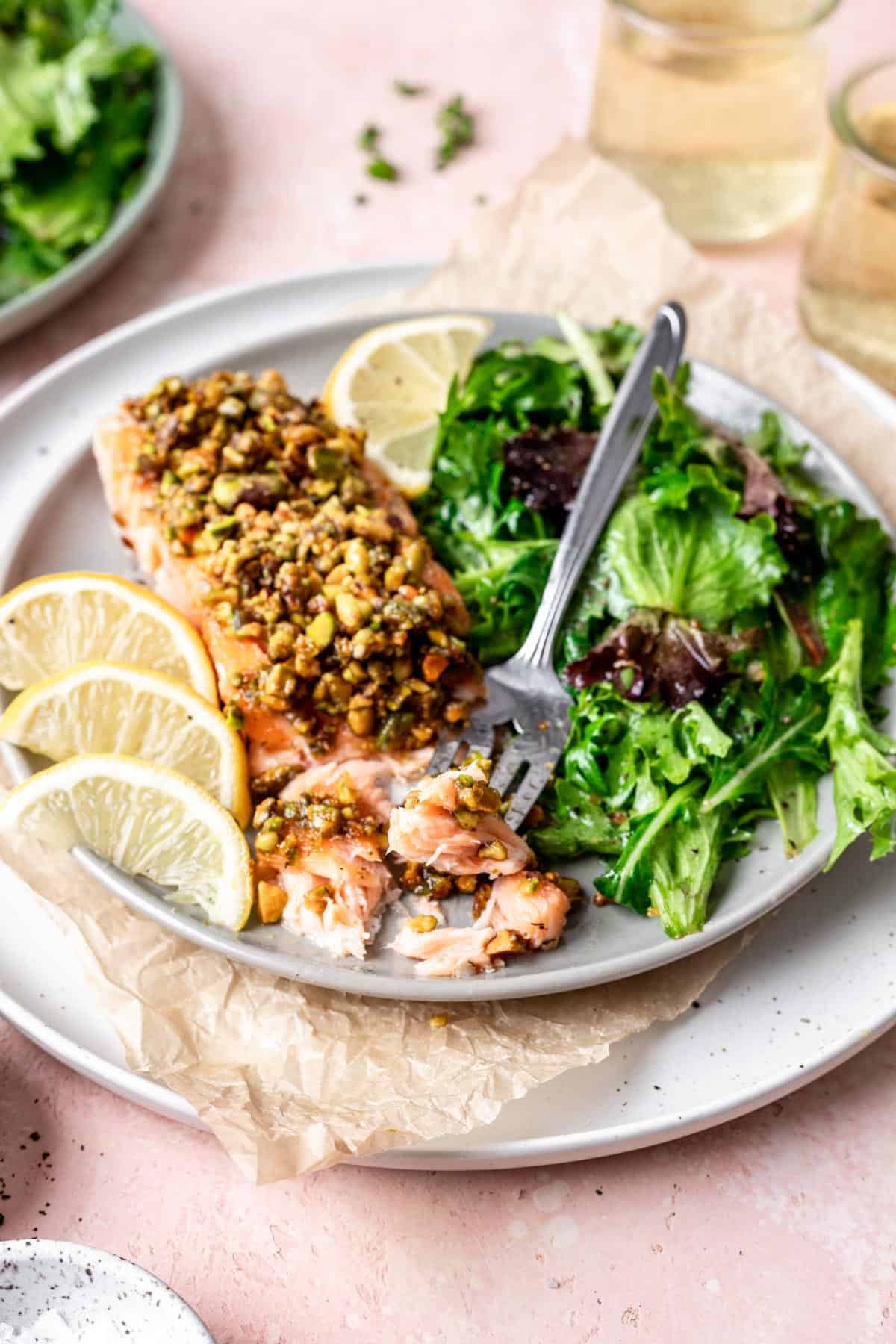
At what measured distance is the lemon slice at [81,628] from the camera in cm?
297

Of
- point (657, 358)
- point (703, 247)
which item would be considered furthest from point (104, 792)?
point (703, 247)

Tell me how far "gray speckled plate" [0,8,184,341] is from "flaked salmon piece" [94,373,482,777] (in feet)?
2.97

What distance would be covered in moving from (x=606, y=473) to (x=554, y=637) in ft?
1.53

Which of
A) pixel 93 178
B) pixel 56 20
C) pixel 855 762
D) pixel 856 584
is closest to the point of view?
pixel 855 762

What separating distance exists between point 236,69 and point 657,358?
276cm

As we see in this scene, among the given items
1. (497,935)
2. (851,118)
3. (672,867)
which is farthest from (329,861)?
(851,118)

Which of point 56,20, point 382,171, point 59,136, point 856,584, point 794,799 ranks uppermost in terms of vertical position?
point 56,20

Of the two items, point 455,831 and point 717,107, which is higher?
point 717,107

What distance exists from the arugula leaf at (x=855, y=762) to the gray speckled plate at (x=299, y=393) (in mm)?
81

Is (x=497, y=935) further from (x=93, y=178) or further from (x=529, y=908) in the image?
(x=93, y=178)

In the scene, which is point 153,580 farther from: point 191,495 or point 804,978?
point 804,978

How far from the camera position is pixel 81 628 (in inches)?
117

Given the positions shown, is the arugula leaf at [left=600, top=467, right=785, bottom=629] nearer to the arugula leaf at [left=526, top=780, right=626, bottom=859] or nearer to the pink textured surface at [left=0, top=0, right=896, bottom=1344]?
the arugula leaf at [left=526, top=780, right=626, bottom=859]

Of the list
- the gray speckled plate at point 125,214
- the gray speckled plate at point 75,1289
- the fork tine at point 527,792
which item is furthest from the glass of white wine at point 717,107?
the gray speckled plate at point 75,1289
